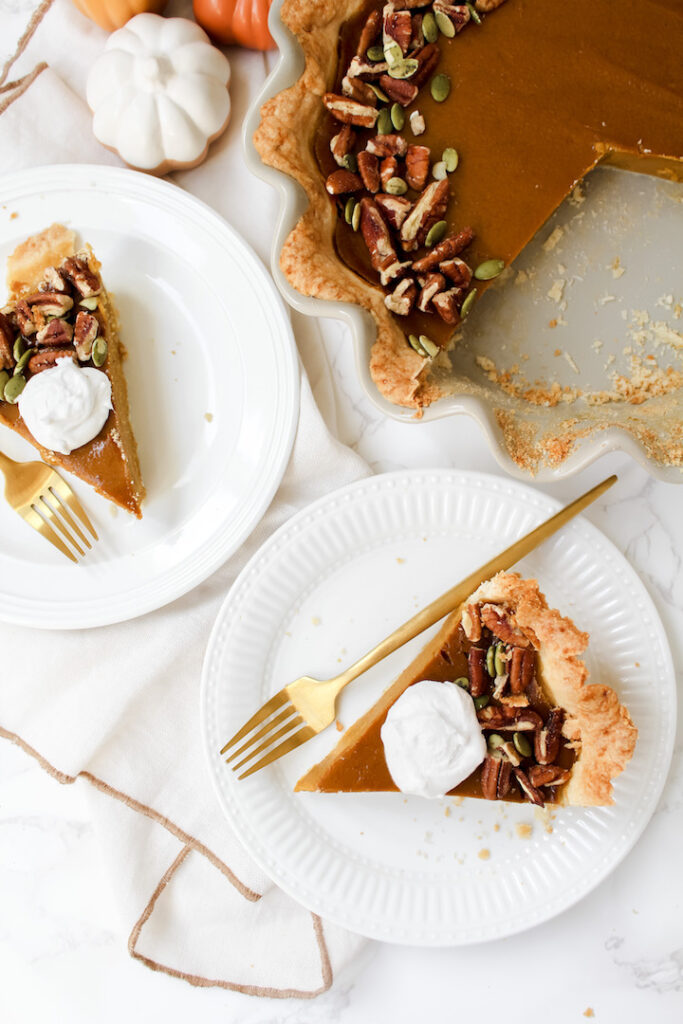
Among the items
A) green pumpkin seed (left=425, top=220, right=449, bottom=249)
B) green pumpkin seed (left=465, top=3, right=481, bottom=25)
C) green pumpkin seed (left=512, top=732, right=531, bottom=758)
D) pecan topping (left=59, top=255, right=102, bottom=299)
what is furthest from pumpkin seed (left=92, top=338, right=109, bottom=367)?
green pumpkin seed (left=512, top=732, right=531, bottom=758)

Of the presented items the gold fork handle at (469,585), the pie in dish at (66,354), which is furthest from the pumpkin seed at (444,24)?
the gold fork handle at (469,585)

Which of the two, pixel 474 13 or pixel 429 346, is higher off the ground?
pixel 474 13

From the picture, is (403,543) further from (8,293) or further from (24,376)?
(8,293)

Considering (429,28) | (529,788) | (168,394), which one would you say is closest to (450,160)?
(429,28)

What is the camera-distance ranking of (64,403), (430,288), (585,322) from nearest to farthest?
(430,288) < (64,403) < (585,322)

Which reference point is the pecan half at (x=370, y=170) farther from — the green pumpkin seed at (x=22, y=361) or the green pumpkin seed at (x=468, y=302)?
the green pumpkin seed at (x=22, y=361)

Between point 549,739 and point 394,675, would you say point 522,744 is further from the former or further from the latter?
point 394,675

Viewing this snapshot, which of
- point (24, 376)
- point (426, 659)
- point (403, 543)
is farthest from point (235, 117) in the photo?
point (426, 659)
